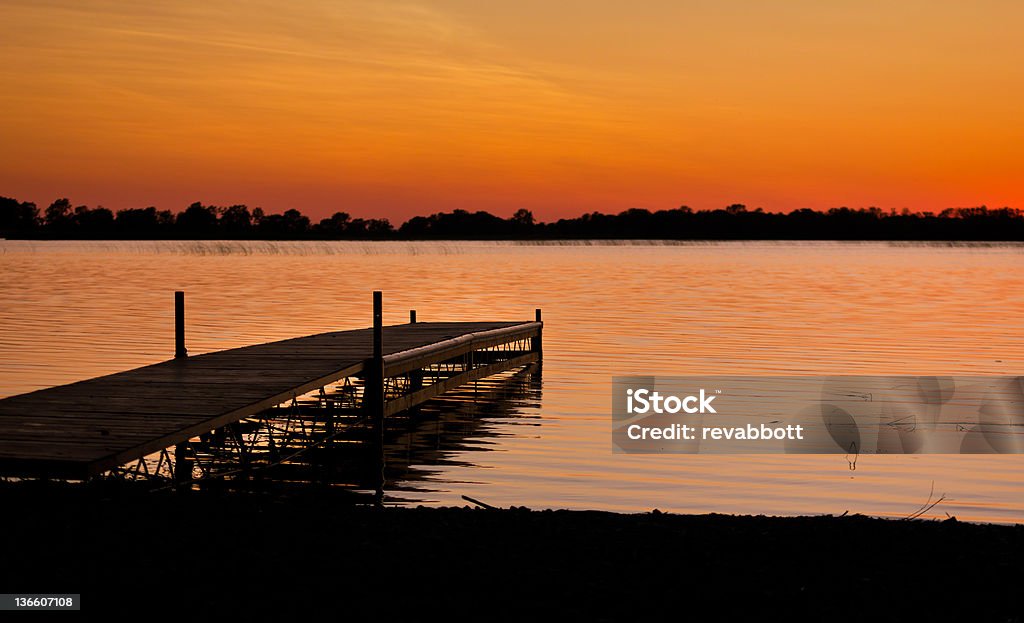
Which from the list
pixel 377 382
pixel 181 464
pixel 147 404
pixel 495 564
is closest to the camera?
pixel 495 564

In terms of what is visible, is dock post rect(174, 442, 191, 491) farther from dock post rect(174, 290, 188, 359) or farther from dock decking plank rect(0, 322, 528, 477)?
dock post rect(174, 290, 188, 359)

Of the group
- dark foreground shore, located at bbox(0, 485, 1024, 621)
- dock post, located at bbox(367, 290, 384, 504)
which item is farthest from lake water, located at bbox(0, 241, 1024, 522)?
dark foreground shore, located at bbox(0, 485, 1024, 621)

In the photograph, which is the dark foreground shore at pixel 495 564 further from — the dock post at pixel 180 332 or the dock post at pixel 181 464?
the dock post at pixel 180 332

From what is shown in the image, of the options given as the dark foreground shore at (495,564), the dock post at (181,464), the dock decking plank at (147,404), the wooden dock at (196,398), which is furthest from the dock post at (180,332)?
the dark foreground shore at (495,564)

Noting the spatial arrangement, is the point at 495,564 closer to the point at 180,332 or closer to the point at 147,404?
the point at 147,404

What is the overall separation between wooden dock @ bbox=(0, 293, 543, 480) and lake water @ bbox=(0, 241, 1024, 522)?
157 centimetres

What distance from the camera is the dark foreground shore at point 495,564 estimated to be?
6684 millimetres

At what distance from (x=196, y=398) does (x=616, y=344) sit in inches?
695

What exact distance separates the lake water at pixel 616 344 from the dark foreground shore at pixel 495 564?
309cm

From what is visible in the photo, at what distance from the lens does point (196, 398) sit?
11.9 m

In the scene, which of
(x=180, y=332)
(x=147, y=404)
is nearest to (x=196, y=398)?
(x=147, y=404)

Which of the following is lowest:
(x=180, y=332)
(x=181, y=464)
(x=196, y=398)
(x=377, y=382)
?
(x=181, y=464)

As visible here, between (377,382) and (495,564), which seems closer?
(495,564)

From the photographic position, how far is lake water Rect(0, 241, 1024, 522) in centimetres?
1250
